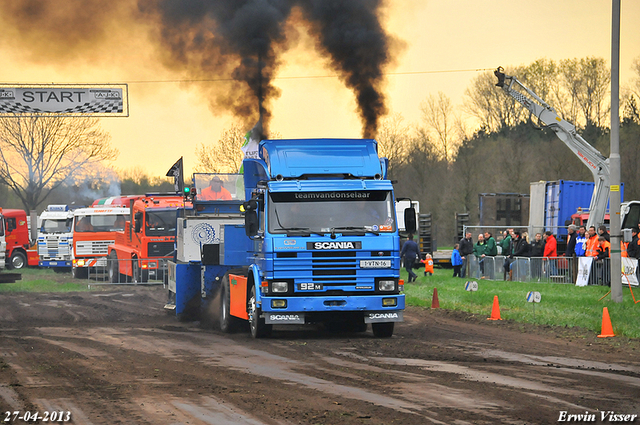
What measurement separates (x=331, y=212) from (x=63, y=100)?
25.5 meters

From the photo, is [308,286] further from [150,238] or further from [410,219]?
[150,238]

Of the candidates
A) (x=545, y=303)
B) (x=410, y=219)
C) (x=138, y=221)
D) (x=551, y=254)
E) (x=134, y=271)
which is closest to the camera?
(x=410, y=219)

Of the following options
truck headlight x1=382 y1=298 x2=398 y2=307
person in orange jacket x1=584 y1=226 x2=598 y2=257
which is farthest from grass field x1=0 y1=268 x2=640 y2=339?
truck headlight x1=382 y1=298 x2=398 y2=307

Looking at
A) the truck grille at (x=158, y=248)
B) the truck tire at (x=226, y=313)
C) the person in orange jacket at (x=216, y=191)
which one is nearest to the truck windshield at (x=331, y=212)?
the truck tire at (x=226, y=313)

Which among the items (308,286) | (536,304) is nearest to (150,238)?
(536,304)

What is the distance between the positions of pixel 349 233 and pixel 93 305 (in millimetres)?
11252

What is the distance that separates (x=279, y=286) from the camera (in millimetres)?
13562

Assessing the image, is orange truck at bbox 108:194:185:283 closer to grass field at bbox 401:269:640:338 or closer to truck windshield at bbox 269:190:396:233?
grass field at bbox 401:269:640:338

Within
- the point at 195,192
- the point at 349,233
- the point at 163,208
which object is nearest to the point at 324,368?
the point at 349,233

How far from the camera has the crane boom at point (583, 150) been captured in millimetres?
29891

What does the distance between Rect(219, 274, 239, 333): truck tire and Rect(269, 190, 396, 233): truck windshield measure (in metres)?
2.85

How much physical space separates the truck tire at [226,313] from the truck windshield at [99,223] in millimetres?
19376

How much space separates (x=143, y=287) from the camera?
29609 mm

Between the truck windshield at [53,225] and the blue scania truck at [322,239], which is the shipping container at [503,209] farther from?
the blue scania truck at [322,239]
